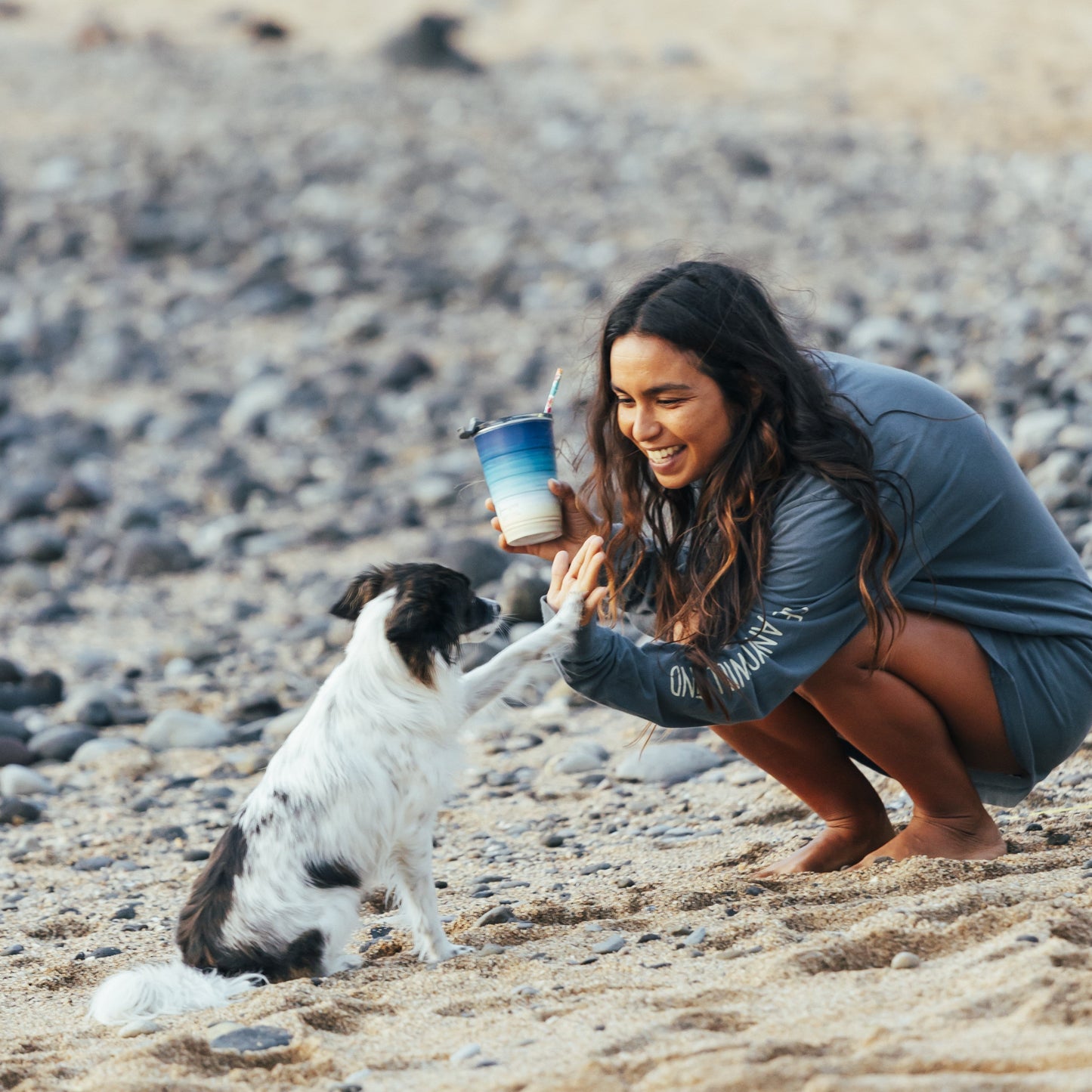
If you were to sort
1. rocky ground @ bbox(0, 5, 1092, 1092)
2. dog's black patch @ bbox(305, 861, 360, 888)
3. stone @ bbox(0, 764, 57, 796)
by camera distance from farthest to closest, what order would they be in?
stone @ bbox(0, 764, 57, 796) < dog's black patch @ bbox(305, 861, 360, 888) < rocky ground @ bbox(0, 5, 1092, 1092)

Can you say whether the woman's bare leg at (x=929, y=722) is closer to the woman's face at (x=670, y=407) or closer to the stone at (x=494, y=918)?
the woman's face at (x=670, y=407)

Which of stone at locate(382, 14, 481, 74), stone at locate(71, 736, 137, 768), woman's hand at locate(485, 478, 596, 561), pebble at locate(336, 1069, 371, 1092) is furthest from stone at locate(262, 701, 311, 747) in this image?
stone at locate(382, 14, 481, 74)

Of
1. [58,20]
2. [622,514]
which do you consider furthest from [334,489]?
[58,20]

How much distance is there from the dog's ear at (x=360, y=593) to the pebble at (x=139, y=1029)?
1099 millimetres

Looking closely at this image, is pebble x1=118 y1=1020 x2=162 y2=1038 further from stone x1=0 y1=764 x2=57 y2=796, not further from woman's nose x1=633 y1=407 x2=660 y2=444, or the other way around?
stone x1=0 y1=764 x2=57 y2=796

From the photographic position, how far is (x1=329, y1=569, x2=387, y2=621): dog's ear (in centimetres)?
363

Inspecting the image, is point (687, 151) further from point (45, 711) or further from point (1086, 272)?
point (45, 711)

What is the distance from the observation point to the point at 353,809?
3406 mm

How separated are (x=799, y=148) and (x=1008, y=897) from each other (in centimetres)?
1560

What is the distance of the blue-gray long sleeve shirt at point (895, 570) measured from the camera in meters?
3.28

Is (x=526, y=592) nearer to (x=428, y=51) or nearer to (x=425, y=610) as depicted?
(x=425, y=610)

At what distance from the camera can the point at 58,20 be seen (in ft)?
79.3

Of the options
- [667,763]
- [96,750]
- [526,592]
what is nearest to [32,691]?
[96,750]

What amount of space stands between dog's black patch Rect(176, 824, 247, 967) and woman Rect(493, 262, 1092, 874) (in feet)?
3.13
